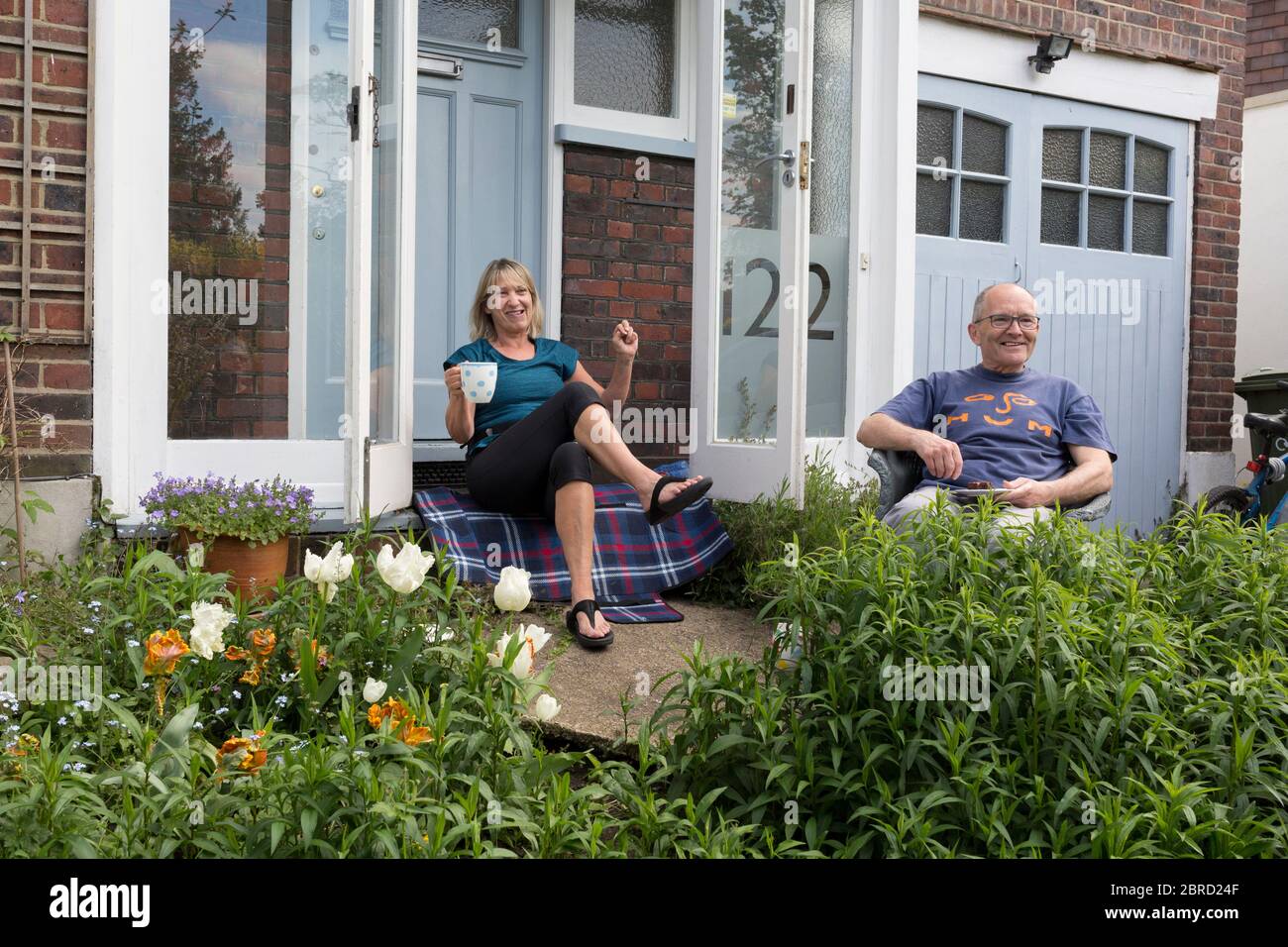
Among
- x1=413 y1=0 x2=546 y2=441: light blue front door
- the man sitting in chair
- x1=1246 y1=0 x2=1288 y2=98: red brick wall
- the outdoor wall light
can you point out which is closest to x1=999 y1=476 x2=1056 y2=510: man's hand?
the man sitting in chair

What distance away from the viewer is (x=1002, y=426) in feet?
12.5

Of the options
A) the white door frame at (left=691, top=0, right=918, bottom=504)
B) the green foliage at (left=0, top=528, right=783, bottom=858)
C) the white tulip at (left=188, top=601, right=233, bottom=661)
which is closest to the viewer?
the green foliage at (left=0, top=528, right=783, bottom=858)

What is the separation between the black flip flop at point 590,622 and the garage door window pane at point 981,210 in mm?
3283

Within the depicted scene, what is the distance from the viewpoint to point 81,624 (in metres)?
2.96

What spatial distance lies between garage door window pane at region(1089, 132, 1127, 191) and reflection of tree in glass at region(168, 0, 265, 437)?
4.39m

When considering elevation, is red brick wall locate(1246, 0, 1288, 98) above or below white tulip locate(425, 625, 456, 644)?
above

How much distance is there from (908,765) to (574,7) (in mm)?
4107

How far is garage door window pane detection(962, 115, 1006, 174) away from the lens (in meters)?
6.02

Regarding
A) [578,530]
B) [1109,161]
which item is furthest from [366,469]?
[1109,161]

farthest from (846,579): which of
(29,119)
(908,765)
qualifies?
(29,119)

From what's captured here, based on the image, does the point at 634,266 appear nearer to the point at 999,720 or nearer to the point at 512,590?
the point at 512,590

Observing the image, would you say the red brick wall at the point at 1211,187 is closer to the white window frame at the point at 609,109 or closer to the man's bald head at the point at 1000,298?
the white window frame at the point at 609,109

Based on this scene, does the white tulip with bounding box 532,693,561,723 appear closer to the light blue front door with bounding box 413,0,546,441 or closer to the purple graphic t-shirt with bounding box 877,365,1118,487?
the purple graphic t-shirt with bounding box 877,365,1118,487

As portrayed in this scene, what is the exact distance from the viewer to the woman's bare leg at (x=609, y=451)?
12.5 ft
